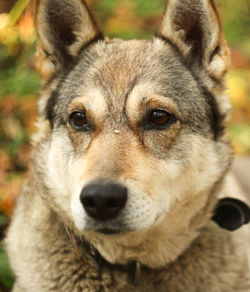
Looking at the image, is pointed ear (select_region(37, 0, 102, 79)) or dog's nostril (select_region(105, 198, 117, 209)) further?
pointed ear (select_region(37, 0, 102, 79))

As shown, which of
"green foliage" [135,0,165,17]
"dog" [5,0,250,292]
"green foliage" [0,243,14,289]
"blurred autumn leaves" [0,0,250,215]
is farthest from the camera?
"green foliage" [135,0,165,17]

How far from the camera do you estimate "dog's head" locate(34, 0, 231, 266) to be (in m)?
2.69

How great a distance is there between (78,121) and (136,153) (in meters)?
0.55

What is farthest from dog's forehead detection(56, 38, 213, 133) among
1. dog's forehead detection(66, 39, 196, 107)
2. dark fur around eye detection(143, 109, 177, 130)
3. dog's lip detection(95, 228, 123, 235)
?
dog's lip detection(95, 228, 123, 235)

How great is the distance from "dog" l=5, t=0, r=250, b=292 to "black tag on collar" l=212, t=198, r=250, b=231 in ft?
0.06

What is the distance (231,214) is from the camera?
3.31 metres

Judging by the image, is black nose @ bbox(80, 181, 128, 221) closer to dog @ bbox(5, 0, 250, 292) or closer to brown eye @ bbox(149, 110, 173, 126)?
dog @ bbox(5, 0, 250, 292)

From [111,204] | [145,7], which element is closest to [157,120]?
[111,204]

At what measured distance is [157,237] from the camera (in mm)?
3080

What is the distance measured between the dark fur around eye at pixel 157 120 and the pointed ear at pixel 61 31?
2.89 ft

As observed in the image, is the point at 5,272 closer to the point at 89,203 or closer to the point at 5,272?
the point at 5,272

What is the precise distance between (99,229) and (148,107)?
0.89m

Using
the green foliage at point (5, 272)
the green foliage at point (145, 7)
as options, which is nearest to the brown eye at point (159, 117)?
the green foliage at point (5, 272)

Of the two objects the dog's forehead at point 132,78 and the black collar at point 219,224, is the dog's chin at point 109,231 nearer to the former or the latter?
the black collar at point 219,224
